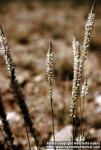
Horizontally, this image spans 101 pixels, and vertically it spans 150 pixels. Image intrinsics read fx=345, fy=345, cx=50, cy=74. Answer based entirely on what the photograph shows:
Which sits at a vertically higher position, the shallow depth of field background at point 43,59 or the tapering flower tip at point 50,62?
the shallow depth of field background at point 43,59

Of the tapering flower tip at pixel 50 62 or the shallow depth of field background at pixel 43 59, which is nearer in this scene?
the tapering flower tip at pixel 50 62

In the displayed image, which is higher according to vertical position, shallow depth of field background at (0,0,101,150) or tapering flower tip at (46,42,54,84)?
shallow depth of field background at (0,0,101,150)

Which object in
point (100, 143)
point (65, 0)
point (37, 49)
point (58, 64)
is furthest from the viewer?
point (65, 0)

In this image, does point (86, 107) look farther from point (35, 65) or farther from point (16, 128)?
point (35, 65)

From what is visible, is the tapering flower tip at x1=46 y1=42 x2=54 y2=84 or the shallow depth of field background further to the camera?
the shallow depth of field background

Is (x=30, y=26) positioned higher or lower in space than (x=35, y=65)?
higher

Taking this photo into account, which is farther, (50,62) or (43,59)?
(43,59)

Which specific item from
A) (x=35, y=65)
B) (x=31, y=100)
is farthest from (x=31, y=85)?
(x=35, y=65)

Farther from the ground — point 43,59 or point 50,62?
point 43,59
